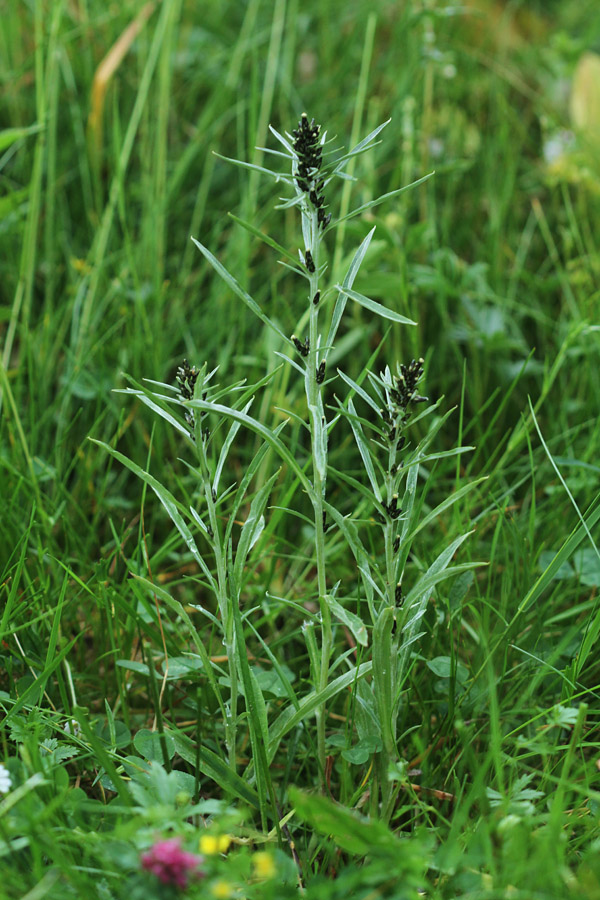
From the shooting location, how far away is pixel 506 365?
6.49 feet

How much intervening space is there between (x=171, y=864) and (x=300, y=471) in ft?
1.50

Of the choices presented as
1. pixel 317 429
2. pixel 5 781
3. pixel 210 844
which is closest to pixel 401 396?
pixel 317 429

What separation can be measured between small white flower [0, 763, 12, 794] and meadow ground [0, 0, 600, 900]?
0.03 metres

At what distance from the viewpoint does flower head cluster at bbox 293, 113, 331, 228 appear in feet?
3.10

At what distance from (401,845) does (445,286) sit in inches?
54.5

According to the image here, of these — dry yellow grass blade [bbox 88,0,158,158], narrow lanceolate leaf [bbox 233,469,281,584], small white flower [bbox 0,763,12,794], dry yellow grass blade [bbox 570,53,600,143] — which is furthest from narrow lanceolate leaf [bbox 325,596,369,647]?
dry yellow grass blade [bbox 570,53,600,143]

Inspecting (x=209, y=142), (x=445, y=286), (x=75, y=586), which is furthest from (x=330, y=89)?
(x=75, y=586)

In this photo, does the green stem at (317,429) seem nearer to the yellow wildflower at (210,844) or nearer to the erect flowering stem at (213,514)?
the erect flowering stem at (213,514)

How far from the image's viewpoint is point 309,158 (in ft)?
3.14

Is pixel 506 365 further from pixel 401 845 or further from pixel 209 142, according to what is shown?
pixel 401 845

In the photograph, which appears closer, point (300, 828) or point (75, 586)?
point (300, 828)

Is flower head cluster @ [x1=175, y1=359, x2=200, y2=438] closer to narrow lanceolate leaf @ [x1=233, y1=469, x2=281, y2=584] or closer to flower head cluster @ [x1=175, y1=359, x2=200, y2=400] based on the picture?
flower head cluster @ [x1=175, y1=359, x2=200, y2=400]

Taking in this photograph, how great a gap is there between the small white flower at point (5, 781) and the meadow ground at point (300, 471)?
3 centimetres

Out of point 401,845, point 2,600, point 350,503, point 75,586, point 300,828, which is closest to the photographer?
point 401,845
